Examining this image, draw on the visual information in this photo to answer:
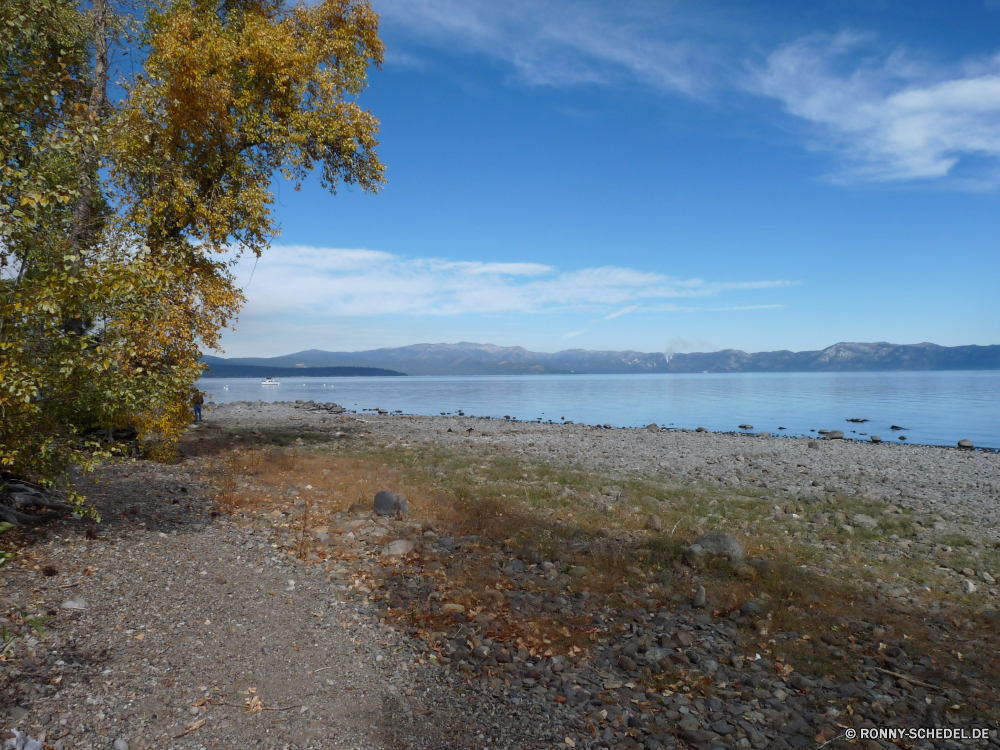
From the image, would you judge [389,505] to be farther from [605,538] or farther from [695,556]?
[695,556]

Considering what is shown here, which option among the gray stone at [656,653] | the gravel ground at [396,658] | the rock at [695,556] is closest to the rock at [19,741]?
the gravel ground at [396,658]

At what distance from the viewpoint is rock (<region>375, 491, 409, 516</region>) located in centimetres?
1400

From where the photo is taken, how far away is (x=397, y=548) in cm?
1146

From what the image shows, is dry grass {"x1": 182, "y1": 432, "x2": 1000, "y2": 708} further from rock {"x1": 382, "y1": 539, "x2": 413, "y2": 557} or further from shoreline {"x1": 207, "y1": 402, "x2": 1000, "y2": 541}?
shoreline {"x1": 207, "y1": 402, "x2": 1000, "y2": 541}

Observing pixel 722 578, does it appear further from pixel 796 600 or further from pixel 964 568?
pixel 964 568

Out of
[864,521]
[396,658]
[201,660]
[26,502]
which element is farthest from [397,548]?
[864,521]

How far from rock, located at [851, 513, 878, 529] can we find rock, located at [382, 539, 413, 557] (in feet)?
42.2

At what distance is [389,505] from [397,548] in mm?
2739

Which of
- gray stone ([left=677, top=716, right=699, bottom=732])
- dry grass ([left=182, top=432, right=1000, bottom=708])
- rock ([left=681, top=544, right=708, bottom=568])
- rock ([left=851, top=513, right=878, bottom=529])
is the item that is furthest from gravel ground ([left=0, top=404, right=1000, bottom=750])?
rock ([left=851, top=513, right=878, bottom=529])

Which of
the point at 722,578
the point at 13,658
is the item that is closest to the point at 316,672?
the point at 13,658

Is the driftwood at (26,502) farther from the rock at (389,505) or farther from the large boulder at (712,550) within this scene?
the large boulder at (712,550)

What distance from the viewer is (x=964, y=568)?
39.1 ft

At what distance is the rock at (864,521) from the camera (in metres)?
15.5

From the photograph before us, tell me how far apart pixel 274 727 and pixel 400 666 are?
187 centimetres
